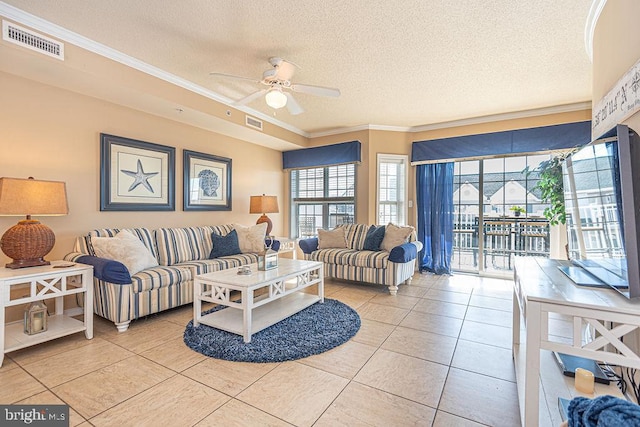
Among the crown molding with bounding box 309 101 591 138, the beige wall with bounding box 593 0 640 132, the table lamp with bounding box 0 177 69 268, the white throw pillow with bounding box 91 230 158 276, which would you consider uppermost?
the crown molding with bounding box 309 101 591 138

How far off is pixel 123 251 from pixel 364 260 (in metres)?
2.83

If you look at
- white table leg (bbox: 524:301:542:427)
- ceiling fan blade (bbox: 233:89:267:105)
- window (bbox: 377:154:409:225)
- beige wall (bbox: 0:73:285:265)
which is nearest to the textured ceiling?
ceiling fan blade (bbox: 233:89:267:105)

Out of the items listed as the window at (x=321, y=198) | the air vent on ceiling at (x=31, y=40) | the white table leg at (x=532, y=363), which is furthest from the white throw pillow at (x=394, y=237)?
the air vent on ceiling at (x=31, y=40)

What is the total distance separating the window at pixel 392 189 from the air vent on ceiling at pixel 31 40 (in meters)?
4.31

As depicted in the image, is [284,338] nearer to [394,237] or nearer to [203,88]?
[394,237]

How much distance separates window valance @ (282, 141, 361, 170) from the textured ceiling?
1.44 m

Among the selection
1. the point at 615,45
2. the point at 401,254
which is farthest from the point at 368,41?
the point at 401,254

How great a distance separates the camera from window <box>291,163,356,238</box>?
5586 millimetres

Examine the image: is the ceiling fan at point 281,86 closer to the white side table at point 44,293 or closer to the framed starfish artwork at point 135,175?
the framed starfish artwork at point 135,175

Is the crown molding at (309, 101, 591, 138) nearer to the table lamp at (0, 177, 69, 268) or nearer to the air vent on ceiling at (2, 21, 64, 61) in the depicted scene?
the air vent on ceiling at (2, 21, 64, 61)

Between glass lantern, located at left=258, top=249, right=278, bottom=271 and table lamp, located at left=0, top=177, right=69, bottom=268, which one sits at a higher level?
table lamp, located at left=0, top=177, right=69, bottom=268

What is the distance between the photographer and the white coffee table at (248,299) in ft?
8.06

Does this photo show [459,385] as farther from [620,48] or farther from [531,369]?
[620,48]

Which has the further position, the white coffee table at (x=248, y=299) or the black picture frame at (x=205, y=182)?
the black picture frame at (x=205, y=182)
